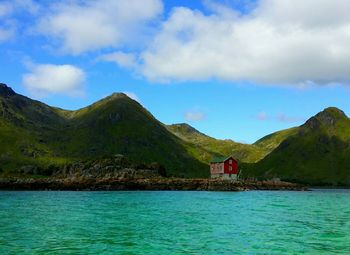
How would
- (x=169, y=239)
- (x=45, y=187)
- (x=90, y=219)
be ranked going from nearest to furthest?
(x=169, y=239) → (x=90, y=219) → (x=45, y=187)

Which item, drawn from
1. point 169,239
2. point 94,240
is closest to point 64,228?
point 94,240

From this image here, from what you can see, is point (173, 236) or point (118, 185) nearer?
point (173, 236)

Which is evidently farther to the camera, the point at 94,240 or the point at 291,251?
the point at 94,240

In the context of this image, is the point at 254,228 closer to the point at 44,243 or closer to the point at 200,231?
the point at 200,231

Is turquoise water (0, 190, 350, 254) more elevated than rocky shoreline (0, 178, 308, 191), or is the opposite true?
rocky shoreline (0, 178, 308, 191)

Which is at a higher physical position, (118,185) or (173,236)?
(118,185)

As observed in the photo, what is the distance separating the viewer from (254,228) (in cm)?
4572

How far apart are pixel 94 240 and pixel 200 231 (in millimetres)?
11335

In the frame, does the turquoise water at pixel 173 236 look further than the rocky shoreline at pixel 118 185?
No

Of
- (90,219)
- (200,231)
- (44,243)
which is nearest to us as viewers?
(44,243)

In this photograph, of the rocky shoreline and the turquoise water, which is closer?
the turquoise water

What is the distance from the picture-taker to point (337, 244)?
3512cm

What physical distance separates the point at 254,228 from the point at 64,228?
20.0 m

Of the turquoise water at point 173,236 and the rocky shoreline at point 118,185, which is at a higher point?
the rocky shoreline at point 118,185
